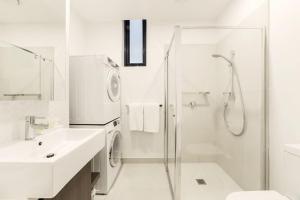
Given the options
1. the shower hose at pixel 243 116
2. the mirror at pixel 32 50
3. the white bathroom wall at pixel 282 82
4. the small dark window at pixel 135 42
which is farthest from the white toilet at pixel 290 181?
the small dark window at pixel 135 42

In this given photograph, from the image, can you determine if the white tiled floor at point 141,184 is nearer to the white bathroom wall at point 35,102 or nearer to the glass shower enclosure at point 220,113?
the glass shower enclosure at point 220,113

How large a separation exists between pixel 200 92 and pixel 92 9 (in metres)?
2.07

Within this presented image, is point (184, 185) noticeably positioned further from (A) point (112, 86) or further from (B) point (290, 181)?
(A) point (112, 86)

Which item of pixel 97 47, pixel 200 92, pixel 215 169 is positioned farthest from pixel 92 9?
pixel 215 169

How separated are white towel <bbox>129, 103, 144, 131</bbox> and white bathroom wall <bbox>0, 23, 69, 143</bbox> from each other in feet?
4.02

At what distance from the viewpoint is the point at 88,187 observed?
1.76m

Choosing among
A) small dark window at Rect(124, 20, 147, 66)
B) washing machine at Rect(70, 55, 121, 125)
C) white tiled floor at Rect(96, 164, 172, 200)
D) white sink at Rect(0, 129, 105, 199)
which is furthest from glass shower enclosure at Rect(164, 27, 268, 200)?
small dark window at Rect(124, 20, 147, 66)

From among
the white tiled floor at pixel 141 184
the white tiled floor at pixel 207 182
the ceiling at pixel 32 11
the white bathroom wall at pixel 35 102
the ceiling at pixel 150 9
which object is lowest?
the white tiled floor at pixel 141 184

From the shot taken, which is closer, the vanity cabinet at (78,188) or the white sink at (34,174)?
the white sink at (34,174)

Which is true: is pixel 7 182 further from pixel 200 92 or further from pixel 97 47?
pixel 97 47

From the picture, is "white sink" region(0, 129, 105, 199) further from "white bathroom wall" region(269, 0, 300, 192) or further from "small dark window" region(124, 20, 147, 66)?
"small dark window" region(124, 20, 147, 66)

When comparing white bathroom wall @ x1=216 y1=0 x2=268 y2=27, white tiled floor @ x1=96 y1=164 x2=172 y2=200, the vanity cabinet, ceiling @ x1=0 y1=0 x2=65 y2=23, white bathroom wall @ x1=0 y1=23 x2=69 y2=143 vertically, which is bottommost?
white tiled floor @ x1=96 y1=164 x2=172 y2=200

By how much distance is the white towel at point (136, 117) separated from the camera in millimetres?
3137

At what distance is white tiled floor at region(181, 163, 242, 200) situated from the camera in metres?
1.94
